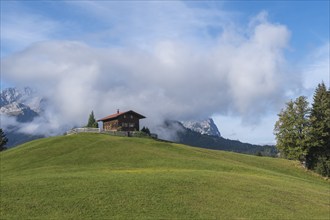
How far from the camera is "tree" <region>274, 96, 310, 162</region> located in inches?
3369

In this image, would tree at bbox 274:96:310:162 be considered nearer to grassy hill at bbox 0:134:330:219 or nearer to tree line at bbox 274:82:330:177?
tree line at bbox 274:82:330:177

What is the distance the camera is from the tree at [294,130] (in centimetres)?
8556

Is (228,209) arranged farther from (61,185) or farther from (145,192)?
(61,185)

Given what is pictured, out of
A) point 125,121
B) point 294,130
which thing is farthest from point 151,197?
point 125,121

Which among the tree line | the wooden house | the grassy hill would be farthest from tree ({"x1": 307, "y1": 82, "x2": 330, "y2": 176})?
the wooden house

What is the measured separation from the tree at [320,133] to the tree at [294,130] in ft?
5.77

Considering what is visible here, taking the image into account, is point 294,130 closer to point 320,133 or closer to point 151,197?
point 320,133

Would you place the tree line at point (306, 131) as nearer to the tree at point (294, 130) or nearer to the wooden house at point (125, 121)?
the tree at point (294, 130)

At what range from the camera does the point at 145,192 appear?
36.8 meters

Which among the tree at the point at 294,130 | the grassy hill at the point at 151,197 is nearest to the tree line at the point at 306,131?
the tree at the point at 294,130

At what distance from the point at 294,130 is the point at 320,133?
5654 millimetres

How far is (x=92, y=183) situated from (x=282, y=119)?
61070mm

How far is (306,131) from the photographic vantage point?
280 feet

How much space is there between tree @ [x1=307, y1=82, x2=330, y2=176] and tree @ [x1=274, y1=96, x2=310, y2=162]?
1757 mm
